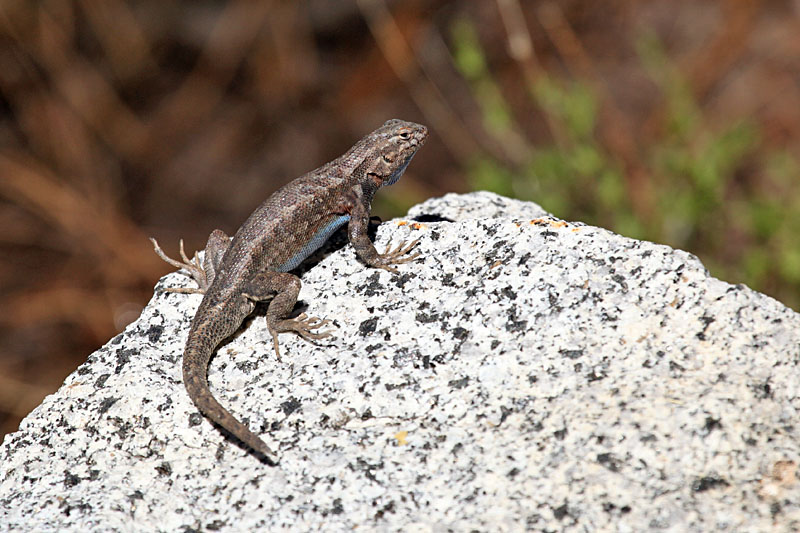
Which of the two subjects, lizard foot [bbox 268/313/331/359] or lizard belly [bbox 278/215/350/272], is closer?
lizard foot [bbox 268/313/331/359]

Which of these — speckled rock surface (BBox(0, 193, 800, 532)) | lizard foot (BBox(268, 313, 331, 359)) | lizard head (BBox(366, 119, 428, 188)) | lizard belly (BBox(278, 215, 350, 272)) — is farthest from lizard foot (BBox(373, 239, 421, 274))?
lizard head (BBox(366, 119, 428, 188))

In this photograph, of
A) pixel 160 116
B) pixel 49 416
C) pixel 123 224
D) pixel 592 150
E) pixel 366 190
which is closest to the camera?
pixel 49 416

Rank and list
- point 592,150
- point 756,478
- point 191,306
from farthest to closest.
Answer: point 592,150 → point 191,306 → point 756,478

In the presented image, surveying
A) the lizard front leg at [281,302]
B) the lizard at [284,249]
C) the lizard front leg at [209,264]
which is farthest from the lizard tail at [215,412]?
the lizard front leg at [209,264]

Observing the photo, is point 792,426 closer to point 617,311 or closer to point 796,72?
point 617,311

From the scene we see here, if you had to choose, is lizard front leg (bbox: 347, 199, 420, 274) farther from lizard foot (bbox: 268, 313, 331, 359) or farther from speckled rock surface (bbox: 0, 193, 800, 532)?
lizard foot (bbox: 268, 313, 331, 359)

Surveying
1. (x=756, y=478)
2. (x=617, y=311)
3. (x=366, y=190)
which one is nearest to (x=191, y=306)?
(x=366, y=190)

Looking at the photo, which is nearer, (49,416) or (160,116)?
(49,416)
